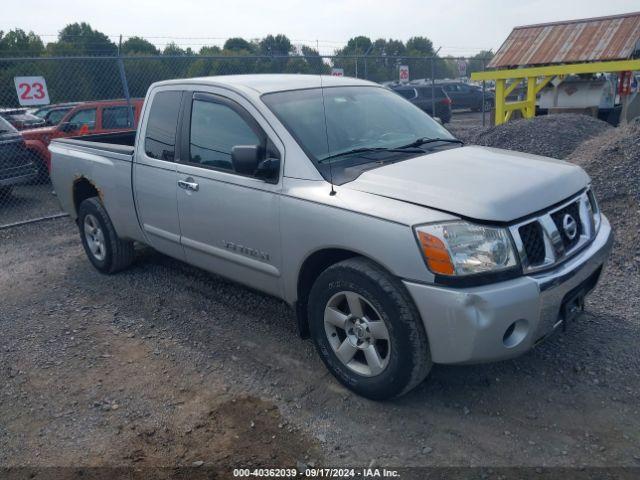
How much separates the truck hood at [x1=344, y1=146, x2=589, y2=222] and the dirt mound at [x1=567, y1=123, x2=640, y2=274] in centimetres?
193

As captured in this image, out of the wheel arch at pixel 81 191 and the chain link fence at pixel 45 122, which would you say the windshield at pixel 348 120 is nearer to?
the wheel arch at pixel 81 191

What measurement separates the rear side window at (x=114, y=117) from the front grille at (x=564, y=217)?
385 inches

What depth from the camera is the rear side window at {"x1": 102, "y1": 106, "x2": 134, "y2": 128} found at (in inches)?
444

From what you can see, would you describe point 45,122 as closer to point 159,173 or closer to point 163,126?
point 163,126

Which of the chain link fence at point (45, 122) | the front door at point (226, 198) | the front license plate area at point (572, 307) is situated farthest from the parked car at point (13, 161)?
the front license plate area at point (572, 307)

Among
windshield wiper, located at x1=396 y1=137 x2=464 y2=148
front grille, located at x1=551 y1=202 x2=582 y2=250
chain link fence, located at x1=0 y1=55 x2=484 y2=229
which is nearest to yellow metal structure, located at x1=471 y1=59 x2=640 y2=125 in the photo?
chain link fence, located at x1=0 y1=55 x2=484 y2=229

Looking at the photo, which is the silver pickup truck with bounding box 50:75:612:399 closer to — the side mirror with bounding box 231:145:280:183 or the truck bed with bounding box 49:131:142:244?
the side mirror with bounding box 231:145:280:183

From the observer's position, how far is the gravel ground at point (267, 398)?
2.93 meters

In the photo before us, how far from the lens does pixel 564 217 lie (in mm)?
3219

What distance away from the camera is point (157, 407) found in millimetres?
3414

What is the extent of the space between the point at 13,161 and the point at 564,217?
8.72m

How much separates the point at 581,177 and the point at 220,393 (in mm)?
2678

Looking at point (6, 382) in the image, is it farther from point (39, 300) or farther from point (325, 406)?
point (325, 406)

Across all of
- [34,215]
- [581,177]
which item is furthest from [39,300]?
[581,177]
